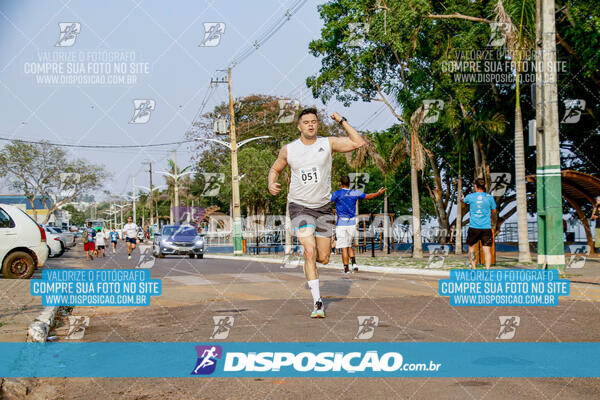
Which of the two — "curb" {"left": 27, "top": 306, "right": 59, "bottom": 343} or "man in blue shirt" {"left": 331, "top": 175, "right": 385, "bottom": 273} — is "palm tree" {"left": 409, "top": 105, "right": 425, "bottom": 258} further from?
"curb" {"left": 27, "top": 306, "right": 59, "bottom": 343}

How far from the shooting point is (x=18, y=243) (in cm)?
1538

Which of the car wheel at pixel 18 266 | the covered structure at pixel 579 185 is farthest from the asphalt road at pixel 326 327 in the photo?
the covered structure at pixel 579 185

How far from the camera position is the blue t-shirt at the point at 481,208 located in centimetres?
1255

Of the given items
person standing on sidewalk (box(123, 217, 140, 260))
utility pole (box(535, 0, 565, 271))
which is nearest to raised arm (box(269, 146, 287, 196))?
utility pole (box(535, 0, 565, 271))

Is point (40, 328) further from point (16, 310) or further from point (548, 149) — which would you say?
point (548, 149)

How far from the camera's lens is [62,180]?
5162 centimetres

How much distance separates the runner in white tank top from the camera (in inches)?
286

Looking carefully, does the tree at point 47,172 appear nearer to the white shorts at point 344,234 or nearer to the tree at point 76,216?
the white shorts at point 344,234

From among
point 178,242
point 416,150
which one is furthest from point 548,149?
point 178,242

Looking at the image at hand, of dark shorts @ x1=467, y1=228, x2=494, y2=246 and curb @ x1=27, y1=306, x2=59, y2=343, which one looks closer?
curb @ x1=27, y1=306, x2=59, y2=343

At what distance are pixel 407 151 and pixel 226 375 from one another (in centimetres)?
2261

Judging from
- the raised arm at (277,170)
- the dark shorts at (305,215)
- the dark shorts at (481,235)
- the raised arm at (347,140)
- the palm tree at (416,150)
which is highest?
the palm tree at (416,150)

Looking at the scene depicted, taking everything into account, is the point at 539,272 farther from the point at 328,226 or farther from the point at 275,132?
the point at 275,132

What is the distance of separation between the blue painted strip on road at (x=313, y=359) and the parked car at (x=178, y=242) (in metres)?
22.6
